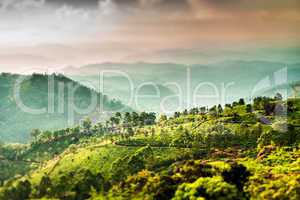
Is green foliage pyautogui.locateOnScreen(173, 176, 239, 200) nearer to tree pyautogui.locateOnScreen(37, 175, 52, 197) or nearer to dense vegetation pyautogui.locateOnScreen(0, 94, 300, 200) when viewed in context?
dense vegetation pyautogui.locateOnScreen(0, 94, 300, 200)

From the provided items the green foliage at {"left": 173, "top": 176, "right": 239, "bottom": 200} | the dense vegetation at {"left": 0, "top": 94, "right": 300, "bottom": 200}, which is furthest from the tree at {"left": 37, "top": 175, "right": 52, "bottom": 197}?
the green foliage at {"left": 173, "top": 176, "right": 239, "bottom": 200}

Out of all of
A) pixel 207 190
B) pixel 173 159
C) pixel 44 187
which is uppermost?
pixel 173 159

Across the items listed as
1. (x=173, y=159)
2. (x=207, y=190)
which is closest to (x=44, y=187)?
(x=173, y=159)

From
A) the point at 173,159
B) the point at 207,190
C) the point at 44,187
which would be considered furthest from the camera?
the point at 173,159

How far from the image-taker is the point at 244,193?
48469mm

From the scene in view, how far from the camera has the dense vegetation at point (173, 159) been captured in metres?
51.0

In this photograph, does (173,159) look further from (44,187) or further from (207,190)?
(207,190)

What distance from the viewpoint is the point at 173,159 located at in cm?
7069

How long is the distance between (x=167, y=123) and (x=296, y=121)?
3052 cm

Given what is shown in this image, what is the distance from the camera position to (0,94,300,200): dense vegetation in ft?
167

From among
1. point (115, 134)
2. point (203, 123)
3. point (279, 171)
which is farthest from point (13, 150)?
point (279, 171)

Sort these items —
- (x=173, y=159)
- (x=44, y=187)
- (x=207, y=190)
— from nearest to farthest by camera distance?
(x=207, y=190)
(x=44, y=187)
(x=173, y=159)

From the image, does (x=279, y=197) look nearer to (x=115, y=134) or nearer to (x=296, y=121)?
(x=296, y=121)

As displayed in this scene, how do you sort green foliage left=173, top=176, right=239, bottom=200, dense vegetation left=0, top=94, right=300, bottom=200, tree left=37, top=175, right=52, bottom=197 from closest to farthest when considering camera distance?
green foliage left=173, top=176, right=239, bottom=200 < dense vegetation left=0, top=94, right=300, bottom=200 < tree left=37, top=175, right=52, bottom=197
